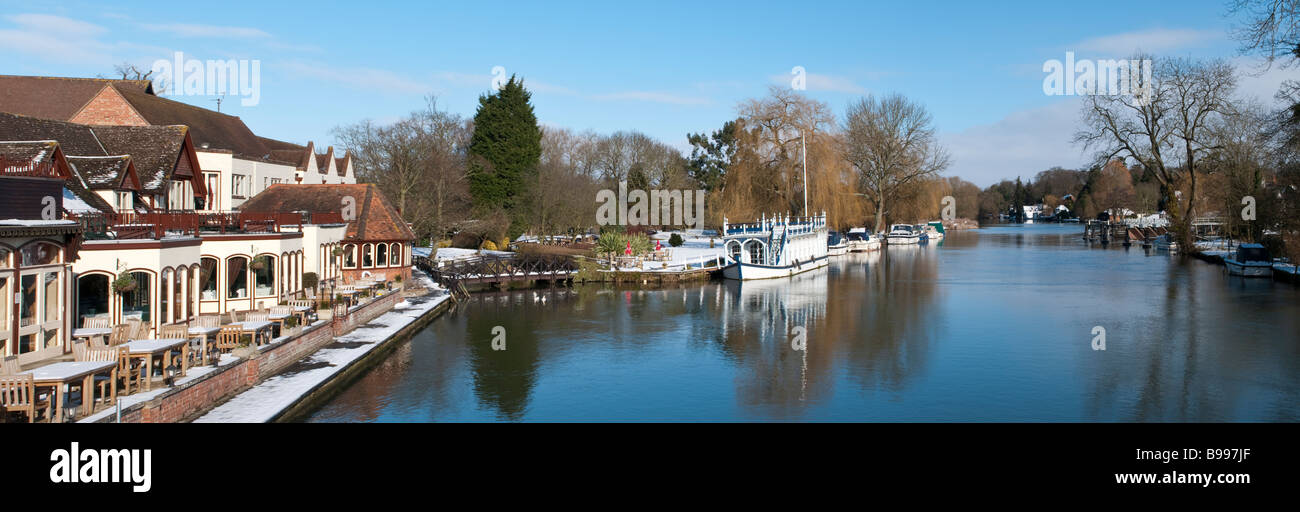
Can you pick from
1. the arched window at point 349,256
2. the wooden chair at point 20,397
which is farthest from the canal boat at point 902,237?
the wooden chair at point 20,397

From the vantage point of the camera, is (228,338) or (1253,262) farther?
(1253,262)

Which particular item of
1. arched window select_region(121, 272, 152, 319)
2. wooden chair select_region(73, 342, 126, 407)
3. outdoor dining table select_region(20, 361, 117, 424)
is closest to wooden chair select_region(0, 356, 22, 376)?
outdoor dining table select_region(20, 361, 117, 424)

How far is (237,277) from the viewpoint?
2145 cm

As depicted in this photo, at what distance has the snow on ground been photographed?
492 inches

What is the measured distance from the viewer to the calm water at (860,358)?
14422mm

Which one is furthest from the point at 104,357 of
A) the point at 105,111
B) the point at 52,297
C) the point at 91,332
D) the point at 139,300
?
the point at 105,111

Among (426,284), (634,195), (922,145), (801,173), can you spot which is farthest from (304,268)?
(922,145)

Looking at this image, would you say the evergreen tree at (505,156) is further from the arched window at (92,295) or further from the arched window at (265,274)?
the arched window at (92,295)

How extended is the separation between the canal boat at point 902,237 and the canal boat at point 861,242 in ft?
15.1

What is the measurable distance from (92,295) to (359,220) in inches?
581

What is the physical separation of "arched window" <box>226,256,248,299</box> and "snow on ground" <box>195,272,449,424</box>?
302cm

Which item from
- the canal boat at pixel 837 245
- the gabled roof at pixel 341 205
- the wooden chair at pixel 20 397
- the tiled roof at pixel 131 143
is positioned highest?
the tiled roof at pixel 131 143

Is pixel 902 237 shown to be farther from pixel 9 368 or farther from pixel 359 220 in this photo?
pixel 9 368
